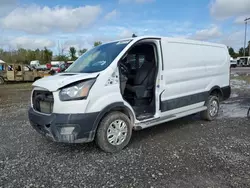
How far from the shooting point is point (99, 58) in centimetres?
383

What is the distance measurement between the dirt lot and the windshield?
1.45 m

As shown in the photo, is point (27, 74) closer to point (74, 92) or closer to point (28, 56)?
point (74, 92)

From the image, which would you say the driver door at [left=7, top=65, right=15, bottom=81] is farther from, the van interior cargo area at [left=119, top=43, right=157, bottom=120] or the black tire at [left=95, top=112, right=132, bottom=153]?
the black tire at [left=95, top=112, right=132, bottom=153]

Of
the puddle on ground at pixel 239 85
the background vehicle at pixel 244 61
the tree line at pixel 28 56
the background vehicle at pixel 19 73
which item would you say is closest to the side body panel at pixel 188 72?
the puddle on ground at pixel 239 85

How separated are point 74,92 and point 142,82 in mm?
1793

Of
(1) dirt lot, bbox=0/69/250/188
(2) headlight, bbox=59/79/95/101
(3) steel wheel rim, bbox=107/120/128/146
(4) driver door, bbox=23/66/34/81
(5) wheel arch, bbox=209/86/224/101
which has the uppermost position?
(4) driver door, bbox=23/66/34/81

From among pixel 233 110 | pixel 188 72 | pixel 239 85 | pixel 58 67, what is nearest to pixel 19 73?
pixel 58 67

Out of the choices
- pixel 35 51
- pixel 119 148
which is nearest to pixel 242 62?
pixel 35 51

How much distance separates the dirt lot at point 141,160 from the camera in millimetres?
2676

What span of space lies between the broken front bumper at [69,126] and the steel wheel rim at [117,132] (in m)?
0.34

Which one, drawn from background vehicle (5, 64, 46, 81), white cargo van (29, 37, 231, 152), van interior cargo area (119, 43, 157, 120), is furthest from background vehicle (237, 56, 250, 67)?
van interior cargo area (119, 43, 157, 120)

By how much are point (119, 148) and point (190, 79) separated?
7.51 ft

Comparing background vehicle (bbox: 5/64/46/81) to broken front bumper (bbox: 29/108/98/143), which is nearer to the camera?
broken front bumper (bbox: 29/108/98/143)

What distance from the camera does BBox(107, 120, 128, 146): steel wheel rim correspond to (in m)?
3.45
